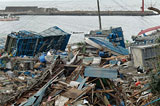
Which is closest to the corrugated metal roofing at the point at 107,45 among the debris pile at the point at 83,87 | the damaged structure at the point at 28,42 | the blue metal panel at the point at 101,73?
the debris pile at the point at 83,87

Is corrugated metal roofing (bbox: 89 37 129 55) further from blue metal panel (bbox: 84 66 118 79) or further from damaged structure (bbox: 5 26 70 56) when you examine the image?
blue metal panel (bbox: 84 66 118 79)

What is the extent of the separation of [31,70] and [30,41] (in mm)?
2916

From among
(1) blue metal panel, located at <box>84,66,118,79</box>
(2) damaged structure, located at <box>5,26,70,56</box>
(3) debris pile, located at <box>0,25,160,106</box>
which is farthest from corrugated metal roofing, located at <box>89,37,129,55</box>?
(1) blue metal panel, located at <box>84,66,118,79</box>

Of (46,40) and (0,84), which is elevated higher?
(46,40)

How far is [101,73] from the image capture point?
8344mm

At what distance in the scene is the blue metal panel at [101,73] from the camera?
8198 millimetres

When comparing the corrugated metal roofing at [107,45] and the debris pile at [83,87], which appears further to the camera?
the corrugated metal roofing at [107,45]

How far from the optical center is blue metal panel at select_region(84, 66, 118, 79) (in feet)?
26.9

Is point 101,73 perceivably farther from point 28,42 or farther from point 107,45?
point 28,42

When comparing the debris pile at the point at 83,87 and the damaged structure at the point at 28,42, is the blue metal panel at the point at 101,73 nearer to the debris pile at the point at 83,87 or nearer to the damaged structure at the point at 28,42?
the debris pile at the point at 83,87

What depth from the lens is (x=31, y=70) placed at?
14.3 m

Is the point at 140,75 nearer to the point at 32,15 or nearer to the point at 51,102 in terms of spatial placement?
the point at 51,102

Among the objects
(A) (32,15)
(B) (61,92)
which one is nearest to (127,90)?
(B) (61,92)

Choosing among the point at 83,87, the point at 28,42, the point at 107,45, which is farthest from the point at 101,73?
the point at 28,42
